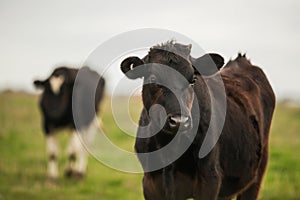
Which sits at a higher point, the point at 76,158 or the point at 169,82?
the point at 169,82

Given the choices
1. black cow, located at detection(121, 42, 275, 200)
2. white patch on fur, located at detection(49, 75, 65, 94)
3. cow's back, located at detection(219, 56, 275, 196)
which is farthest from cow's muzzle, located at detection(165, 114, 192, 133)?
white patch on fur, located at detection(49, 75, 65, 94)

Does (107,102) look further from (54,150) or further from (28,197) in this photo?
(28,197)

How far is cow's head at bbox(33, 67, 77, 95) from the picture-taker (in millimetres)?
18609

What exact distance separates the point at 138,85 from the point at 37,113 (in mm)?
19932

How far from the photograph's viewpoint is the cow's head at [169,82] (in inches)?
234

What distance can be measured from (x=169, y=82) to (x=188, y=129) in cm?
46

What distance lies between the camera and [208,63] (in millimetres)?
6699

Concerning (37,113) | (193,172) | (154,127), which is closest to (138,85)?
(154,127)

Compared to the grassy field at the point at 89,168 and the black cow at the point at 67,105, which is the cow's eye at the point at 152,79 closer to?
the grassy field at the point at 89,168

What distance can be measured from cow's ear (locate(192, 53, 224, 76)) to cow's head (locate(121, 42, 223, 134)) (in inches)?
0.5

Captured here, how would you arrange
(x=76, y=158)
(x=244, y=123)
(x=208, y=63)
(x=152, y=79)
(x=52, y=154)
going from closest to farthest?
(x=152, y=79) < (x=208, y=63) < (x=244, y=123) < (x=52, y=154) < (x=76, y=158)

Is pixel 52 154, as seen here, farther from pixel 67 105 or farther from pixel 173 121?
pixel 173 121

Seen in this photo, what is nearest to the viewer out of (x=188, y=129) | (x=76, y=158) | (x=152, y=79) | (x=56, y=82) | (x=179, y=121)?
(x=179, y=121)

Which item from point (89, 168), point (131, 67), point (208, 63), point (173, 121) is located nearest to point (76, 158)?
point (89, 168)
